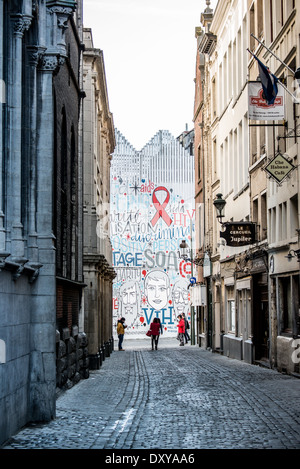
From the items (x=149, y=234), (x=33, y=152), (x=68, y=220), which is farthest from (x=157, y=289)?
(x=33, y=152)

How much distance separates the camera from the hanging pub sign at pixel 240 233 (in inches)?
1101

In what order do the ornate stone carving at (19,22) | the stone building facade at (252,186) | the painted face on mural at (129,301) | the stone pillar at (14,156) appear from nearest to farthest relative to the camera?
the stone pillar at (14,156)
the ornate stone carving at (19,22)
the stone building facade at (252,186)
the painted face on mural at (129,301)

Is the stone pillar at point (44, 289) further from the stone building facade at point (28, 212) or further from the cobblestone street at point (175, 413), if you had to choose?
the cobblestone street at point (175, 413)

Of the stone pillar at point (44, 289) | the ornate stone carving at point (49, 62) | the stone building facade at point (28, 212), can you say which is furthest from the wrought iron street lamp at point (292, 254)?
the ornate stone carving at point (49, 62)

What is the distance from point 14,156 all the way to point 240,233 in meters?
16.6

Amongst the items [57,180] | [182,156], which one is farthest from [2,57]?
[182,156]

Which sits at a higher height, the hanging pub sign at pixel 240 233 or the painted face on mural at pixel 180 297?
the hanging pub sign at pixel 240 233

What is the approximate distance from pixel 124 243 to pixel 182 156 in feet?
30.8

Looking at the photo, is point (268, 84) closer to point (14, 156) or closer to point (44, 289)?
point (44, 289)

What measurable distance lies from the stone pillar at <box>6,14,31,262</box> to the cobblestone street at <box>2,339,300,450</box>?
9.03 feet

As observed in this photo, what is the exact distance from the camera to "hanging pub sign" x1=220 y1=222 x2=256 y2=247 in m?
28.0

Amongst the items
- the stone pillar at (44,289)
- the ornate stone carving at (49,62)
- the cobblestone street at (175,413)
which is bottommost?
the cobblestone street at (175,413)

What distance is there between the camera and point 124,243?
65.2 meters

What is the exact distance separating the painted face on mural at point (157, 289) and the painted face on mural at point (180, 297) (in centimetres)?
61
